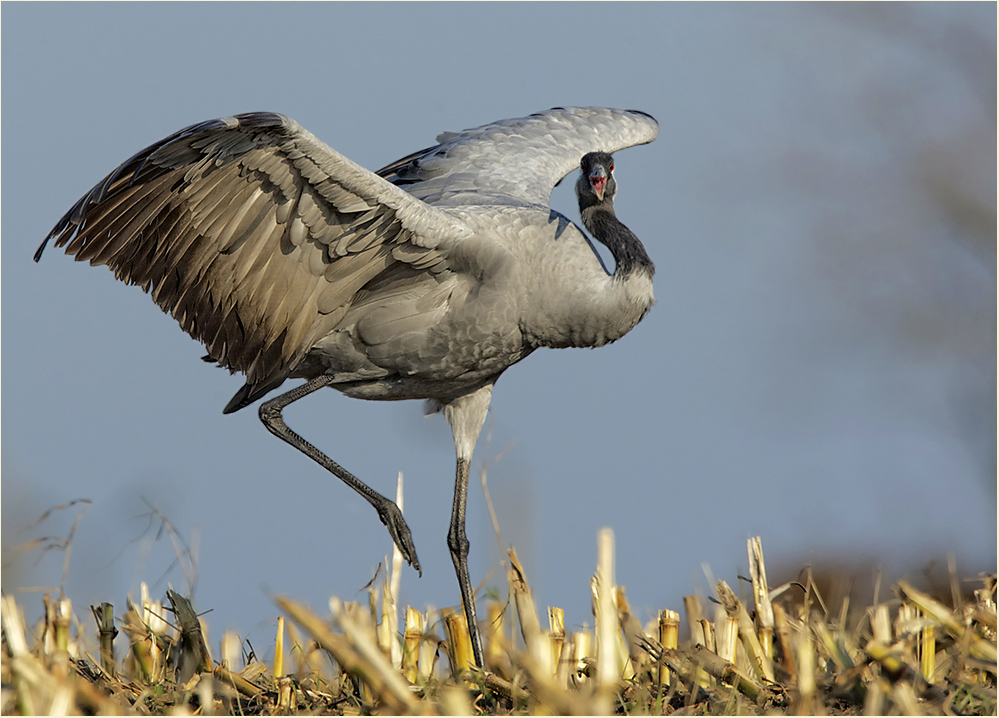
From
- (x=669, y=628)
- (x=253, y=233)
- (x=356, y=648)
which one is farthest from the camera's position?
(x=253, y=233)

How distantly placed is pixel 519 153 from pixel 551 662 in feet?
11.2

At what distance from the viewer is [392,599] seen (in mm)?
3641

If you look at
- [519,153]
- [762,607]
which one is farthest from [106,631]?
[519,153]

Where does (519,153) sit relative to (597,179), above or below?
above

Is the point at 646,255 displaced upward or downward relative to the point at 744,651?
upward

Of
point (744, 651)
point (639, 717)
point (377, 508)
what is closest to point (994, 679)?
point (744, 651)

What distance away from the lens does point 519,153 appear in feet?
18.8

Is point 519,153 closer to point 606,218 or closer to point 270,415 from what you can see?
point 606,218

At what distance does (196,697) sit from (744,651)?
1634 mm

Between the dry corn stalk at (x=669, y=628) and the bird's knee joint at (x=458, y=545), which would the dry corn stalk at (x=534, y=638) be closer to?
the dry corn stalk at (x=669, y=628)

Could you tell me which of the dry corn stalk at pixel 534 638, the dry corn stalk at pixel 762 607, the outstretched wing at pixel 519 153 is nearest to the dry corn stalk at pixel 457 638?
the dry corn stalk at pixel 534 638

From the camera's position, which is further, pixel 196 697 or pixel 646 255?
pixel 646 255

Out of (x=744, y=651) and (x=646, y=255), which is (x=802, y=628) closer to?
(x=744, y=651)

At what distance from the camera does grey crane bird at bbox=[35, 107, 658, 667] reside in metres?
3.80
